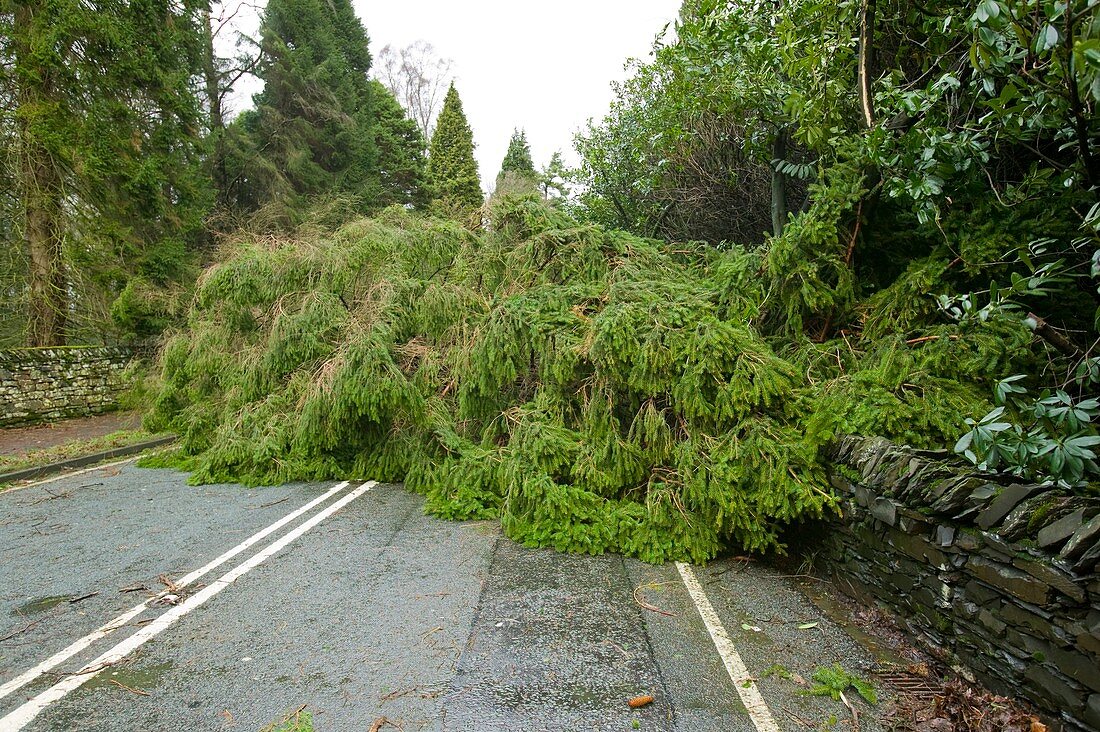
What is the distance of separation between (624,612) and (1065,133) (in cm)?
396

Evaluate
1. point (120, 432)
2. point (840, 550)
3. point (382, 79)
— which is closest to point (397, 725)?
point (840, 550)

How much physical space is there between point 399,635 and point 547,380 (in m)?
2.76

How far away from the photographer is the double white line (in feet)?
8.90

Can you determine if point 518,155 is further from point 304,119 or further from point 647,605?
point 647,605

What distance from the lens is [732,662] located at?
311cm

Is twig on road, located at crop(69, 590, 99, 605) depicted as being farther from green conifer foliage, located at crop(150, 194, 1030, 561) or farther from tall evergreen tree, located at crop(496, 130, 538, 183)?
tall evergreen tree, located at crop(496, 130, 538, 183)

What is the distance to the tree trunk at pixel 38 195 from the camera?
12258 millimetres

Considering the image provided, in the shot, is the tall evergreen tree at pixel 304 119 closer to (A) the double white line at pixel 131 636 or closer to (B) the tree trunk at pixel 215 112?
(B) the tree trunk at pixel 215 112

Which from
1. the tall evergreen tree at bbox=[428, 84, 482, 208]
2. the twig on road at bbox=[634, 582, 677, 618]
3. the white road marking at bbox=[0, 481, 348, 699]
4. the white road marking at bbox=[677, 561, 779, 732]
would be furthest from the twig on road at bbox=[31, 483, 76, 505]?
the tall evergreen tree at bbox=[428, 84, 482, 208]

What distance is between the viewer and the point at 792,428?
13.8 feet

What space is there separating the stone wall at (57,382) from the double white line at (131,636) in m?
10.7

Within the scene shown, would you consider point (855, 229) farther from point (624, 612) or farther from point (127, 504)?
point (127, 504)

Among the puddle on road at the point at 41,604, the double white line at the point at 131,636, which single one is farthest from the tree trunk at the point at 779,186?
the puddle on road at the point at 41,604

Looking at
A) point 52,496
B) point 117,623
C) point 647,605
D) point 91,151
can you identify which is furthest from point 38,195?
point 647,605
